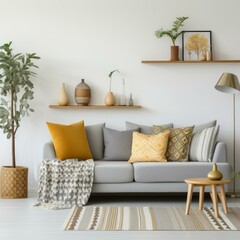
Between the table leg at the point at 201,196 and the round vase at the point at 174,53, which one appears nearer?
the table leg at the point at 201,196

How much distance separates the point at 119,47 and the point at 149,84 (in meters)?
0.59

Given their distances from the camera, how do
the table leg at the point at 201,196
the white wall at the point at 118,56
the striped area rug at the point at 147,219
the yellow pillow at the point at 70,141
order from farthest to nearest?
the white wall at the point at 118,56, the yellow pillow at the point at 70,141, the table leg at the point at 201,196, the striped area rug at the point at 147,219

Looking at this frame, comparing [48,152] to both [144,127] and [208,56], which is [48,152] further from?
[208,56]

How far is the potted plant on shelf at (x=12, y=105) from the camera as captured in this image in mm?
7480

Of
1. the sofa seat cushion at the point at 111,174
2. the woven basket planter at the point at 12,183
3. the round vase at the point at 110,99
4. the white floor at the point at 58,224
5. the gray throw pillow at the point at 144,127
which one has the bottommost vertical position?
the white floor at the point at 58,224

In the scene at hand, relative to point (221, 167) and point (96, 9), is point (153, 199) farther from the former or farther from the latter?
point (96, 9)

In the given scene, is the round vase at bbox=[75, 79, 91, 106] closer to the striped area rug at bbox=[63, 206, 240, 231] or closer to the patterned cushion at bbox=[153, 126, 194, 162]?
the patterned cushion at bbox=[153, 126, 194, 162]

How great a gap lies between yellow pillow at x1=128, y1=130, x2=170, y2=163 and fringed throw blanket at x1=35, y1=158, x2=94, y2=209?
0.63 meters

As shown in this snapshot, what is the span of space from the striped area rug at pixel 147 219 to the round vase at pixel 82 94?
1.62 m

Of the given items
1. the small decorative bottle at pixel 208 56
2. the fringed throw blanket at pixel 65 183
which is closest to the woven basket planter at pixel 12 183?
the fringed throw blanket at pixel 65 183

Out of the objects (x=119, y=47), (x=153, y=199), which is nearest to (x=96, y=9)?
(x=119, y=47)

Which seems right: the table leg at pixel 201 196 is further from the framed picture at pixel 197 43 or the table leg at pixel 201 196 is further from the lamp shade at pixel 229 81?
the framed picture at pixel 197 43

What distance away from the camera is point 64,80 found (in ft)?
26.3

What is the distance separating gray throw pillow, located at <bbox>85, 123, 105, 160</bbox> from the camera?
7.70m
